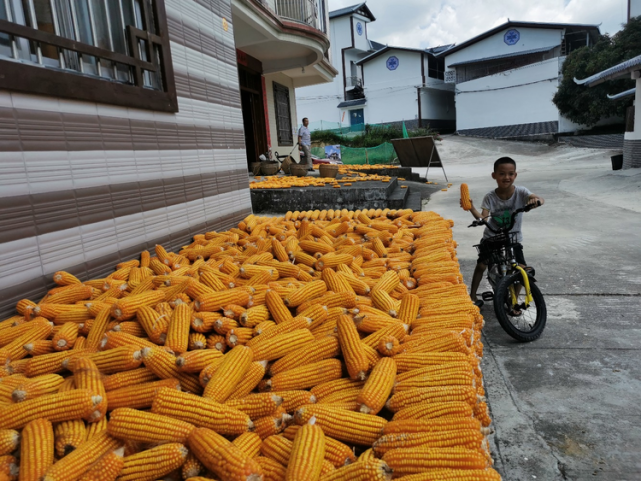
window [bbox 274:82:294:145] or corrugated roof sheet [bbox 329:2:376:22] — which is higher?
corrugated roof sheet [bbox 329:2:376:22]

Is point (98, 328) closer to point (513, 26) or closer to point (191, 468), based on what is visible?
point (191, 468)

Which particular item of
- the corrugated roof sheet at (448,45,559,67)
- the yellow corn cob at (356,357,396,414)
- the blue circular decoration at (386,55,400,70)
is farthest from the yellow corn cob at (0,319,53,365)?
the blue circular decoration at (386,55,400,70)

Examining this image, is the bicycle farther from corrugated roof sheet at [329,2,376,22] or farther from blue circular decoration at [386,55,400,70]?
corrugated roof sheet at [329,2,376,22]

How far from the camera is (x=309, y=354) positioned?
2.17 metres

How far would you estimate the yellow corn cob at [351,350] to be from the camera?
203 cm

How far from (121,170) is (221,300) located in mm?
2158

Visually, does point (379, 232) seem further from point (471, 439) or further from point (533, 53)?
point (533, 53)

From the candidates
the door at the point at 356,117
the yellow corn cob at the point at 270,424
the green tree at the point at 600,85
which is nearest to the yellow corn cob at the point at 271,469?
the yellow corn cob at the point at 270,424

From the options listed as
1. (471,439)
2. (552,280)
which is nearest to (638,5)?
(552,280)

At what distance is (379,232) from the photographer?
4.98m

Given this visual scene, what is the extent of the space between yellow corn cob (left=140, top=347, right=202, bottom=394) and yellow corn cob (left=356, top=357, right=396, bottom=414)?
819 mm

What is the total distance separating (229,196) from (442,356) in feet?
15.1

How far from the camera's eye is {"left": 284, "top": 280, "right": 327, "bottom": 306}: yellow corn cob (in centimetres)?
281

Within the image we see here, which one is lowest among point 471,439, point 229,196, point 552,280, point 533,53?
point 552,280
